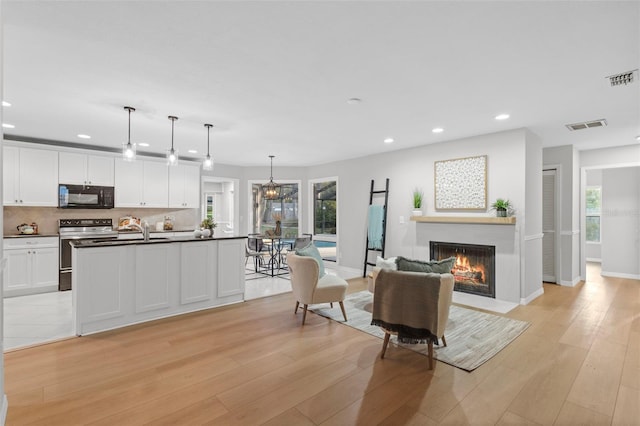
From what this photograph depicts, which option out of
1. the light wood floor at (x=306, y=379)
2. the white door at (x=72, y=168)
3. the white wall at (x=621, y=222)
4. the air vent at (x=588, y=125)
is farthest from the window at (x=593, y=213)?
the white door at (x=72, y=168)

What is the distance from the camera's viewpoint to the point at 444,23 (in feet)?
6.66

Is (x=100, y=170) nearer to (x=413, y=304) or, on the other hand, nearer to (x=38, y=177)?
(x=38, y=177)

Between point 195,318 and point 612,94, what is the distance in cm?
536

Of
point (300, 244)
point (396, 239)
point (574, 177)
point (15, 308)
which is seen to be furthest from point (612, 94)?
point (15, 308)

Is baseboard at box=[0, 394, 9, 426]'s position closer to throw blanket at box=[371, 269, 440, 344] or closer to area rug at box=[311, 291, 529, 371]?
throw blanket at box=[371, 269, 440, 344]

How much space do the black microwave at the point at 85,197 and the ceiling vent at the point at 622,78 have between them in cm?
745

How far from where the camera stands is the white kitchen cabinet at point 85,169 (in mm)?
5500

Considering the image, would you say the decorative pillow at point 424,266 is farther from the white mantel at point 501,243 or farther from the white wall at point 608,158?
the white wall at point 608,158

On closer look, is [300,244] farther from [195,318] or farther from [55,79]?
[55,79]

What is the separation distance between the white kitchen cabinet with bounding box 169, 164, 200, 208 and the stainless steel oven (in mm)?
1282

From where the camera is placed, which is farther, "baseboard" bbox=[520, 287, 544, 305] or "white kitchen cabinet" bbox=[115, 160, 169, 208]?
"white kitchen cabinet" bbox=[115, 160, 169, 208]

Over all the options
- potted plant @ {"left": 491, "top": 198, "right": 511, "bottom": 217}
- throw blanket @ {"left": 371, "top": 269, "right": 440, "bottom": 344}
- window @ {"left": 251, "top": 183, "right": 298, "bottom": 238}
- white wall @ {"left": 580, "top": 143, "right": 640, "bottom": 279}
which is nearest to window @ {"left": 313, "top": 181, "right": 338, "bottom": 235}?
window @ {"left": 251, "top": 183, "right": 298, "bottom": 238}

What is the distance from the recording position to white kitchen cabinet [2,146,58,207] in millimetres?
5016

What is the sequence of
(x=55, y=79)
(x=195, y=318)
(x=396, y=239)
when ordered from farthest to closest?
(x=396, y=239)
(x=195, y=318)
(x=55, y=79)
